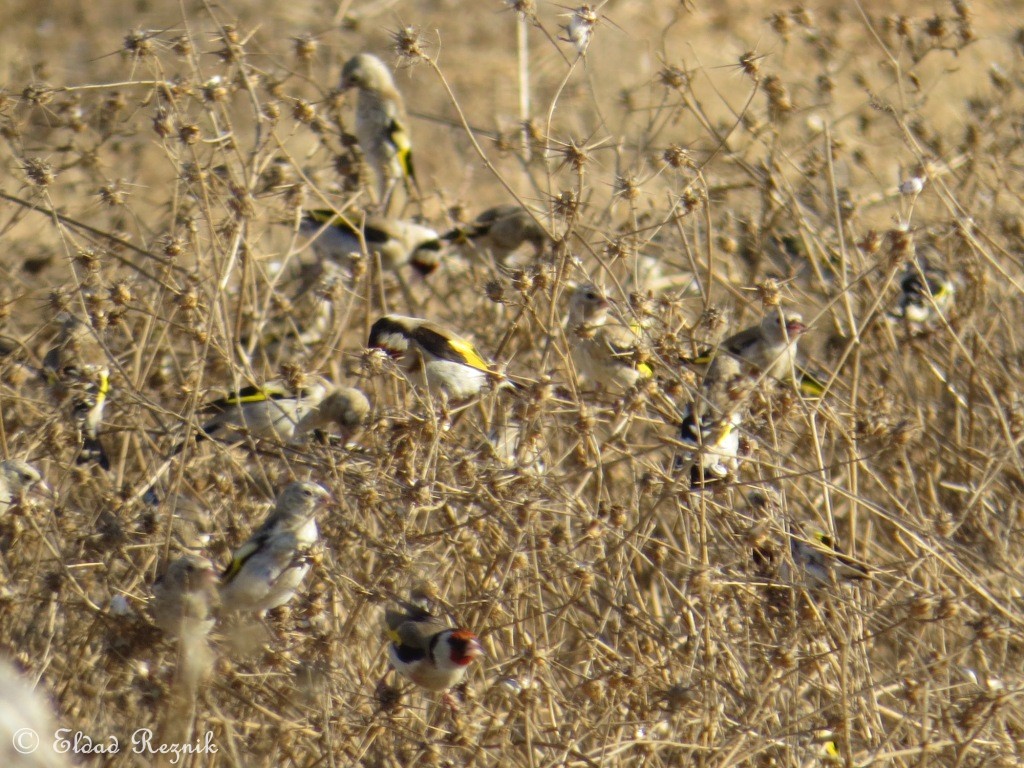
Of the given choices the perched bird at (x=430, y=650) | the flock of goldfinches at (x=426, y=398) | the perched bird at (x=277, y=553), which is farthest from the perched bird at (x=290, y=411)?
the perched bird at (x=430, y=650)

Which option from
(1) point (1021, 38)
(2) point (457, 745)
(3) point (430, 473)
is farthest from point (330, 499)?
(1) point (1021, 38)

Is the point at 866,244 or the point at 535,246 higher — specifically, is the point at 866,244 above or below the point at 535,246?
above

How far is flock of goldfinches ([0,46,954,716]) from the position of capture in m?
4.17

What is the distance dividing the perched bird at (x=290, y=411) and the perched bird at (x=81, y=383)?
0.37m

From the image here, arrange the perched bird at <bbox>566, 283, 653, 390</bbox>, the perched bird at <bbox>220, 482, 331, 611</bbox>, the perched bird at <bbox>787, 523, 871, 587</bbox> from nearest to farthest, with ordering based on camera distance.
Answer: the perched bird at <bbox>787, 523, 871, 587</bbox> < the perched bird at <bbox>220, 482, 331, 611</bbox> < the perched bird at <bbox>566, 283, 653, 390</bbox>

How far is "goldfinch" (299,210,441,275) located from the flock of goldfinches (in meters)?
0.01

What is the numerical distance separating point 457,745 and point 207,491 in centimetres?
175

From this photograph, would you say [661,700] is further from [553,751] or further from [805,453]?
[805,453]

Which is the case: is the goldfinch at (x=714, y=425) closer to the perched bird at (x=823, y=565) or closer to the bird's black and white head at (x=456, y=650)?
the perched bird at (x=823, y=565)

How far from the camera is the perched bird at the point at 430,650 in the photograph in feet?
13.5

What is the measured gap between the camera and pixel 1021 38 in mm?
6352

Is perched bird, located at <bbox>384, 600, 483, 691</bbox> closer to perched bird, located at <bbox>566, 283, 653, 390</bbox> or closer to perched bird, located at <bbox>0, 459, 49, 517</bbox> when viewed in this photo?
perched bird, located at <bbox>566, 283, 653, 390</bbox>

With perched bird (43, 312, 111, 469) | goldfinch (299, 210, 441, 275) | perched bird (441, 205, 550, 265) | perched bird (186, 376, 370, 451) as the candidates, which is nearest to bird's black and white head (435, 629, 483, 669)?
perched bird (186, 376, 370, 451)

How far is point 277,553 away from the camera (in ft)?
14.4
